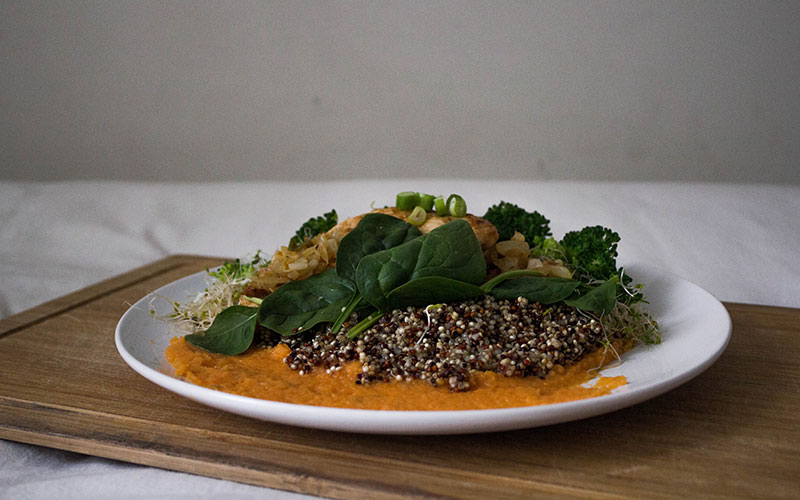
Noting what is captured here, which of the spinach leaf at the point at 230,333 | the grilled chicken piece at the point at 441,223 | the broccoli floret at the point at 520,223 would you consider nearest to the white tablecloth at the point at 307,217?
the broccoli floret at the point at 520,223

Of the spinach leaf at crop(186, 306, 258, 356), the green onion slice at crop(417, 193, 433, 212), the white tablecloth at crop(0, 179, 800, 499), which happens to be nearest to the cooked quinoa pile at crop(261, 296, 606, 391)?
the spinach leaf at crop(186, 306, 258, 356)

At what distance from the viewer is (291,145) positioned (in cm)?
612

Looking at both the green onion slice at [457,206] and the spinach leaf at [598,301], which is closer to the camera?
the spinach leaf at [598,301]

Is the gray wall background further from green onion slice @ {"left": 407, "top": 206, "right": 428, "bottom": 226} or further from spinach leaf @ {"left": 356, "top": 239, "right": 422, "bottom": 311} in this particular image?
spinach leaf @ {"left": 356, "top": 239, "right": 422, "bottom": 311}

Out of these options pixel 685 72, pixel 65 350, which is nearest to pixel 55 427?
pixel 65 350

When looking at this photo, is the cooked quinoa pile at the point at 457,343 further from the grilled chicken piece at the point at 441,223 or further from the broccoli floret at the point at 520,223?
the broccoli floret at the point at 520,223

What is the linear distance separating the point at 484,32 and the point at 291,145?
194 cm

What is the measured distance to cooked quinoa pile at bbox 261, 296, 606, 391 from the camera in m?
1.80

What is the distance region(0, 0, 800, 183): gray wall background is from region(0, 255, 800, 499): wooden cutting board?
359 centimetres

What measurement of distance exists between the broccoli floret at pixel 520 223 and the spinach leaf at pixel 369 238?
62 cm

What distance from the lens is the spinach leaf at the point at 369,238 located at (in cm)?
216

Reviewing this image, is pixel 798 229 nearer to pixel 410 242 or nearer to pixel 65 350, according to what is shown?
pixel 410 242

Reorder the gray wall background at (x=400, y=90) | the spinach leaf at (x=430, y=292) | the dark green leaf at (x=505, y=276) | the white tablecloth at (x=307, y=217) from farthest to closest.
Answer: the gray wall background at (x=400, y=90) < the white tablecloth at (x=307, y=217) < the dark green leaf at (x=505, y=276) < the spinach leaf at (x=430, y=292)

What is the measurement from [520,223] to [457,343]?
1.05 metres
